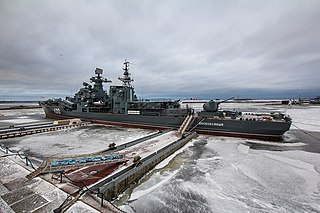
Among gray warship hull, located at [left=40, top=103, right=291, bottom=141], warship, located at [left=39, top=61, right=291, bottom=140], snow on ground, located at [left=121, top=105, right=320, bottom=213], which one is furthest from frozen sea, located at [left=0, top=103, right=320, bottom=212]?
warship, located at [left=39, top=61, right=291, bottom=140]

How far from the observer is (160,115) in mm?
15477

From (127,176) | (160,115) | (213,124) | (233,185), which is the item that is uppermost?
(160,115)

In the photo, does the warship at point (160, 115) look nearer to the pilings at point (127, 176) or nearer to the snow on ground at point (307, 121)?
the snow on ground at point (307, 121)

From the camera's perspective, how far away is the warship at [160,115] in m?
11.9

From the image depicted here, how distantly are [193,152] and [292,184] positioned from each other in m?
4.36

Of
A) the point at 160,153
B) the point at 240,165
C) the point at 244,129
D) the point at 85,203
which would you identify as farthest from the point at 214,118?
the point at 85,203

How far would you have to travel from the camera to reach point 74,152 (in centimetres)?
820

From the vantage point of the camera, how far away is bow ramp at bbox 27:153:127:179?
4532 millimetres

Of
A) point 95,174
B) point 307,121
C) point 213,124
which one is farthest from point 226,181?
point 307,121

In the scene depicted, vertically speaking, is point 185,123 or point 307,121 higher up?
point 185,123

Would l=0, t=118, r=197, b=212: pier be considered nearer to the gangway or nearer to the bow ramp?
the bow ramp

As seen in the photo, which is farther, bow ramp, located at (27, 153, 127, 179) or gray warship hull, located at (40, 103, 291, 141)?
gray warship hull, located at (40, 103, 291, 141)

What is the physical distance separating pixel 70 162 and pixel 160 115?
11.0 metres

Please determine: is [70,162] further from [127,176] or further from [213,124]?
[213,124]
